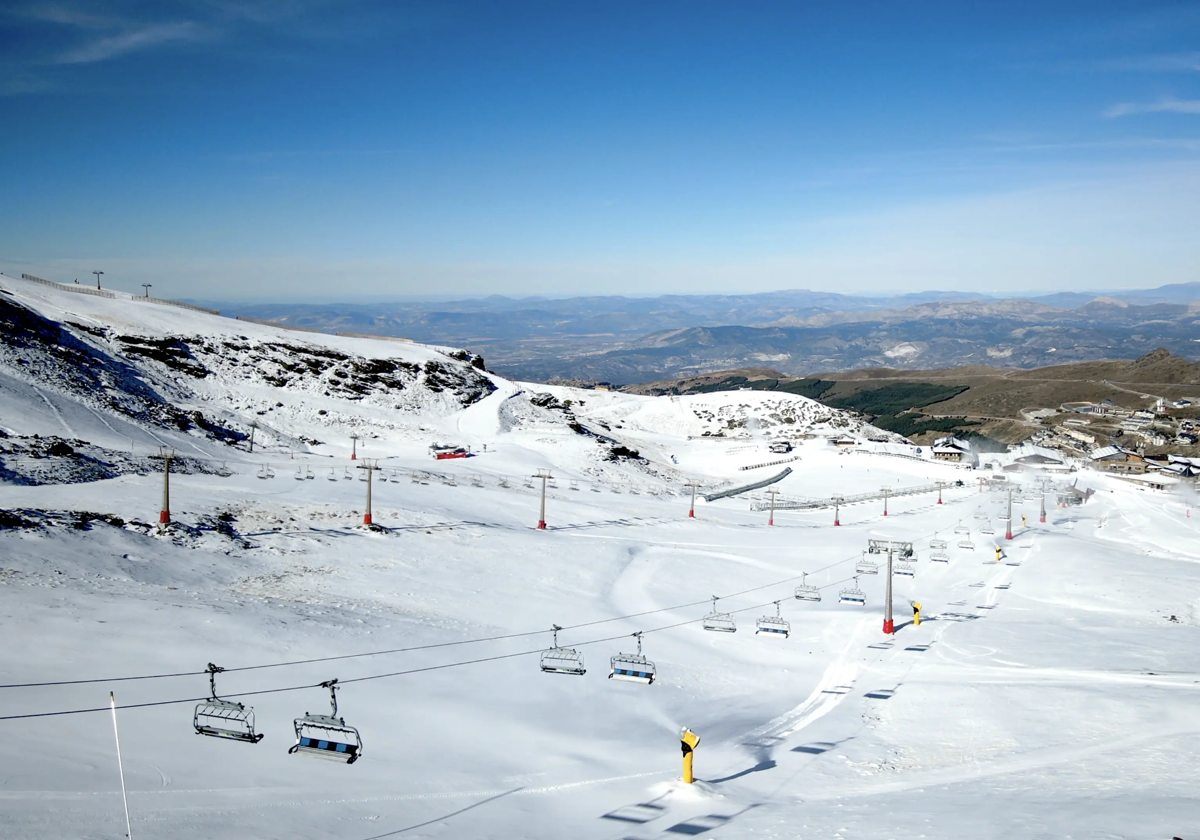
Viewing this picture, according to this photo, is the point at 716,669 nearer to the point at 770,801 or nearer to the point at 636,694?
the point at 636,694

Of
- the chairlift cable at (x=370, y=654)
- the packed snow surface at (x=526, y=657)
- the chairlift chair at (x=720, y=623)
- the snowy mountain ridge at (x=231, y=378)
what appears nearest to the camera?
the packed snow surface at (x=526, y=657)

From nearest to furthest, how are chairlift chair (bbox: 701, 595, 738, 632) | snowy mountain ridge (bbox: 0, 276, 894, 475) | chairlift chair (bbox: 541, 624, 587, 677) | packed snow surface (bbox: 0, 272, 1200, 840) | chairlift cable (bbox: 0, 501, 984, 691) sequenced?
packed snow surface (bbox: 0, 272, 1200, 840) → chairlift cable (bbox: 0, 501, 984, 691) → chairlift chair (bbox: 541, 624, 587, 677) → chairlift chair (bbox: 701, 595, 738, 632) → snowy mountain ridge (bbox: 0, 276, 894, 475)

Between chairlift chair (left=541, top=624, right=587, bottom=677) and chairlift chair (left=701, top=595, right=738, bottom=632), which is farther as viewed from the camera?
chairlift chair (left=701, top=595, right=738, bottom=632)

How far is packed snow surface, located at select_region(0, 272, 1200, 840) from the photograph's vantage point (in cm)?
1357

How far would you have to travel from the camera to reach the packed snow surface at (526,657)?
44.5ft

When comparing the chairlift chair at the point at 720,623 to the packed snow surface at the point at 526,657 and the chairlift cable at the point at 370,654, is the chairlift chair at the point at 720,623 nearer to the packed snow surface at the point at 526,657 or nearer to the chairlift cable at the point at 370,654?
the packed snow surface at the point at 526,657

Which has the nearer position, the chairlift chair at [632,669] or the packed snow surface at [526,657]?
the packed snow surface at [526,657]

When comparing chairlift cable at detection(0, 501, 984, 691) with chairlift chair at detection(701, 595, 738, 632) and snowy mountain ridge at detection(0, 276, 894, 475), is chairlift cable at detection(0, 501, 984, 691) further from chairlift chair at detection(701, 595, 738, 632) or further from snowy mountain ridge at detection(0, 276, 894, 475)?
snowy mountain ridge at detection(0, 276, 894, 475)

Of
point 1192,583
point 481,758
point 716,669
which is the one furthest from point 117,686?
point 1192,583

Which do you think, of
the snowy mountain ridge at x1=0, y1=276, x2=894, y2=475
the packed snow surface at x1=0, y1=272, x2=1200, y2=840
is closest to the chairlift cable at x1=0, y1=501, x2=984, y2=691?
the packed snow surface at x1=0, y1=272, x2=1200, y2=840

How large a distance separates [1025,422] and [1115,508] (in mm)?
74284

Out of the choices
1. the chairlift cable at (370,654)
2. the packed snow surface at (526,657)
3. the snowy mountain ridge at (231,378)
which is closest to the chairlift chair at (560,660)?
the packed snow surface at (526,657)

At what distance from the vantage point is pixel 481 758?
16375 mm

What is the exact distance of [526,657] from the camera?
23250mm
